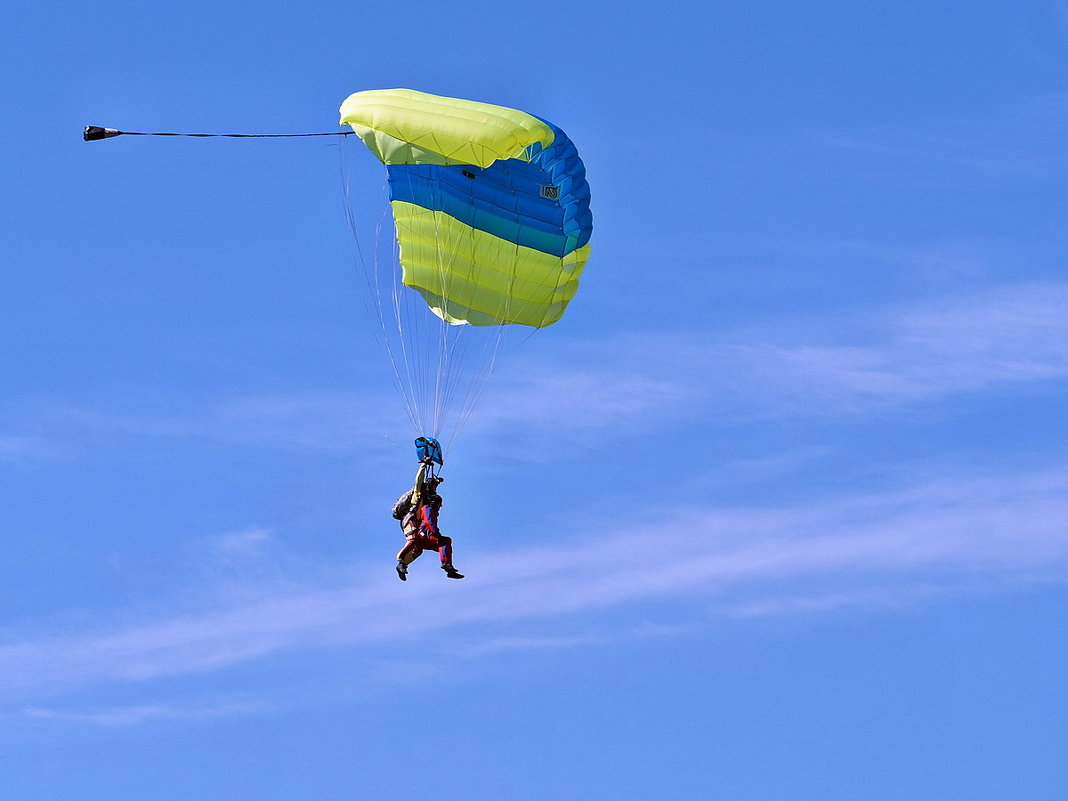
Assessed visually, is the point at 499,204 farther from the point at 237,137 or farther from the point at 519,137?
the point at 237,137

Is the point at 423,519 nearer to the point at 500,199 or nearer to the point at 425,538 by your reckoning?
the point at 425,538

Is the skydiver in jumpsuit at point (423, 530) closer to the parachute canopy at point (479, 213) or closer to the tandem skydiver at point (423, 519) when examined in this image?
the tandem skydiver at point (423, 519)

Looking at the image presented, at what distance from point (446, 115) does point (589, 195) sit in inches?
118

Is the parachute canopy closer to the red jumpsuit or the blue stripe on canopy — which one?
the blue stripe on canopy

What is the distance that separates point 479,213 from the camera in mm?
36875

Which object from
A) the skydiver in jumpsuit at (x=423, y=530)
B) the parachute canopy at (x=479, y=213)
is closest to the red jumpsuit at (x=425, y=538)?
the skydiver in jumpsuit at (x=423, y=530)

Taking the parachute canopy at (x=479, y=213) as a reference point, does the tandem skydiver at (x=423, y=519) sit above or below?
below

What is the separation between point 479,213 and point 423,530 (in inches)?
207

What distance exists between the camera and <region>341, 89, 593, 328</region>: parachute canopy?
34375mm

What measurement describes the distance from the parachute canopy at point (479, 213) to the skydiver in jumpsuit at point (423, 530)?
366 cm

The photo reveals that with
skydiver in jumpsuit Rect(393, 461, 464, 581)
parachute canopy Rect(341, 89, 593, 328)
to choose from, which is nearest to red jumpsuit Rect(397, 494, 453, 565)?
skydiver in jumpsuit Rect(393, 461, 464, 581)

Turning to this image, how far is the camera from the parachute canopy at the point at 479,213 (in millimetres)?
34375

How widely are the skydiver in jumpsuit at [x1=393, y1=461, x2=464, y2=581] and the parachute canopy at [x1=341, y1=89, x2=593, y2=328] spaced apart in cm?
366

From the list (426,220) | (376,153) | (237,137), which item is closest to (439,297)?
(426,220)
